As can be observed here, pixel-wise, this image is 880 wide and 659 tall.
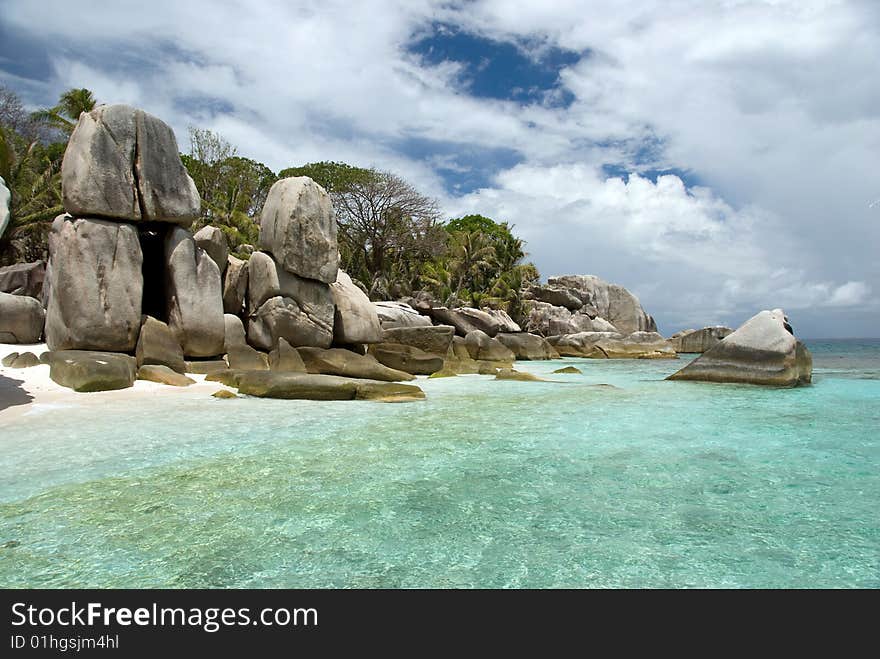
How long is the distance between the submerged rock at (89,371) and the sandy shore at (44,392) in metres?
0.13

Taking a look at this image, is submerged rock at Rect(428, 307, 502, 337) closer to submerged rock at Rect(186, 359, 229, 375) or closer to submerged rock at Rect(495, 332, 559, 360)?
submerged rock at Rect(495, 332, 559, 360)

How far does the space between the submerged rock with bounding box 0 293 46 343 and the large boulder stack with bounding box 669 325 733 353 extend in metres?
38.6

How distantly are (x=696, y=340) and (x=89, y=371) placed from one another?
41.2 m

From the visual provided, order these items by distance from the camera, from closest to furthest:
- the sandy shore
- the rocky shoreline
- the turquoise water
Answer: the turquoise water, the sandy shore, the rocky shoreline

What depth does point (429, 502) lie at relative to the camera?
158 inches

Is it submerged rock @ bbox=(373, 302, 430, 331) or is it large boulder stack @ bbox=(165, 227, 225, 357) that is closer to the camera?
large boulder stack @ bbox=(165, 227, 225, 357)

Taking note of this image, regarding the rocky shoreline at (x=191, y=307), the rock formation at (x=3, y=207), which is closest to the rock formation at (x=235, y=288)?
the rocky shoreline at (x=191, y=307)

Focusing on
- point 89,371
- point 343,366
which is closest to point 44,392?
point 89,371

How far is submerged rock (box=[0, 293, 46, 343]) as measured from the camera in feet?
41.1

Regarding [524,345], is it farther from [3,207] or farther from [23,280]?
Answer: [3,207]

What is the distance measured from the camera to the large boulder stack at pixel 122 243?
36.4ft

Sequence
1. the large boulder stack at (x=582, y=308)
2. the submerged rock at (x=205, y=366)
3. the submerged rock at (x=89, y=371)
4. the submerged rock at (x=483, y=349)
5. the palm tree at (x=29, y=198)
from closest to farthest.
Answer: the submerged rock at (x=89, y=371) → the submerged rock at (x=205, y=366) → the palm tree at (x=29, y=198) → the submerged rock at (x=483, y=349) → the large boulder stack at (x=582, y=308)

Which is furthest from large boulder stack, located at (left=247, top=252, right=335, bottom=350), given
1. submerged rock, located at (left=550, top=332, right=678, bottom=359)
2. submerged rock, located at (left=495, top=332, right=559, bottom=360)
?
submerged rock, located at (left=550, top=332, right=678, bottom=359)

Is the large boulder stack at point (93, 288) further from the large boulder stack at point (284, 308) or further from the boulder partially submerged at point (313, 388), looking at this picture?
the boulder partially submerged at point (313, 388)
